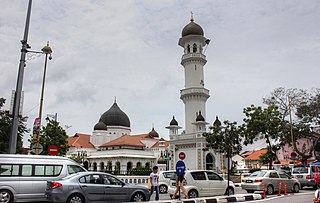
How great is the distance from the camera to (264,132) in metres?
32.2

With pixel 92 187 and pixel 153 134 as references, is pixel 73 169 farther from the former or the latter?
pixel 153 134

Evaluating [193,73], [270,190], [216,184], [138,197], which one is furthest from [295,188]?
[193,73]

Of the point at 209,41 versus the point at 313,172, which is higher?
the point at 209,41

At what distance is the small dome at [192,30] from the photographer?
50.3 m

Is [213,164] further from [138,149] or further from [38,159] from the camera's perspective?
[38,159]

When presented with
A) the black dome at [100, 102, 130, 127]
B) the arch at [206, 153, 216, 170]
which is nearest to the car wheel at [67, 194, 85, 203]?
the arch at [206, 153, 216, 170]

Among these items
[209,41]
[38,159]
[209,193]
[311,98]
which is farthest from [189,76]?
[38,159]

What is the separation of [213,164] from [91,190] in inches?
1422

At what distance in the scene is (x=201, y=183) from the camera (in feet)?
49.9

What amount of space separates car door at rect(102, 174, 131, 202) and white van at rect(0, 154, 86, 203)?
2415 mm

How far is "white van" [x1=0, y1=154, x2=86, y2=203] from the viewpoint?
11.7 m

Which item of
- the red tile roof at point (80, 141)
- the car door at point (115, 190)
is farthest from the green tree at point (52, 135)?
the red tile roof at point (80, 141)

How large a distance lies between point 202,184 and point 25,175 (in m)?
8.07

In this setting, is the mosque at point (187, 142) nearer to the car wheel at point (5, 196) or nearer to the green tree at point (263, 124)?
the green tree at point (263, 124)
